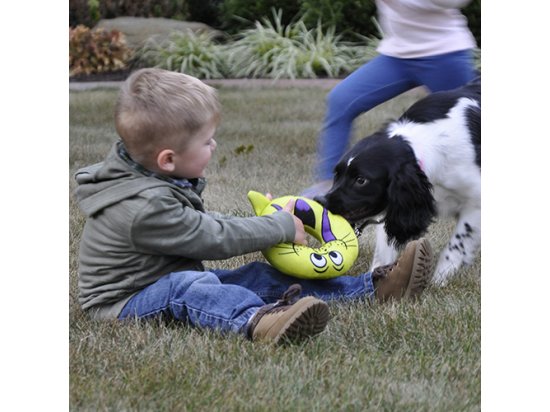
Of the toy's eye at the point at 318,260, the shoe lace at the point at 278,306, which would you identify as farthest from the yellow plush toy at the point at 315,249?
the shoe lace at the point at 278,306

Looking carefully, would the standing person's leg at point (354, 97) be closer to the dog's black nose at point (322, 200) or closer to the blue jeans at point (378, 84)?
the blue jeans at point (378, 84)

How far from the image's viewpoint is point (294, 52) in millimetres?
10734

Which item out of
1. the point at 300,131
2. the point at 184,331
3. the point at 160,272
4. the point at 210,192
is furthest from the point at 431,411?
the point at 300,131

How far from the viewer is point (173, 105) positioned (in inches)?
121

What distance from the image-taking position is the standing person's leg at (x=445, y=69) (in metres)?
4.50

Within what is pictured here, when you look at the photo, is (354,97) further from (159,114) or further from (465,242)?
(159,114)

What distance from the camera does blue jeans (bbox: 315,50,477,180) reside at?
453 centimetres

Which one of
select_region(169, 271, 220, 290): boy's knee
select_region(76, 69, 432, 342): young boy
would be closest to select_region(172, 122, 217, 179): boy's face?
select_region(76, 69, 432, 342): young boy

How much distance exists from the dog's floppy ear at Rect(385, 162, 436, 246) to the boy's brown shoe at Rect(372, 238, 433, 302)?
0.36 m

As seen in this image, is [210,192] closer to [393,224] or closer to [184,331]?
[393,224]

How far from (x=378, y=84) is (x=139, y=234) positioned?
204 cm

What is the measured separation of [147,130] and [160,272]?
0.49 m

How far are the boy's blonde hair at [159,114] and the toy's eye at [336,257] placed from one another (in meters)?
0.69

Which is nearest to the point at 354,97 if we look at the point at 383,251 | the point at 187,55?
the point at 383,251
